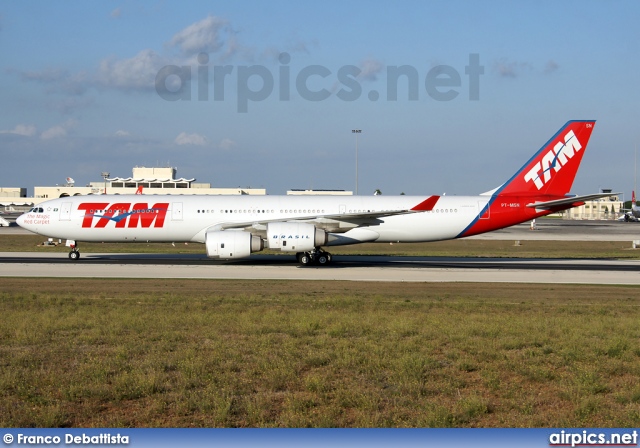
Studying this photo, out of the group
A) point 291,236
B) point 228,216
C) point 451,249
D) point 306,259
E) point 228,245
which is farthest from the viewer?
point 451,249

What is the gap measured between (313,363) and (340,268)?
22282 millimetres

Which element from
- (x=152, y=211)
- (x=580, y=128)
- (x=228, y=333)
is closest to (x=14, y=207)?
A: (x=152, y=211)

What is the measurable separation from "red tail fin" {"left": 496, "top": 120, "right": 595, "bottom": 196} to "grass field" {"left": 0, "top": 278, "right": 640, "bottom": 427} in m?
17.3

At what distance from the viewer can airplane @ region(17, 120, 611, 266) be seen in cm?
3431

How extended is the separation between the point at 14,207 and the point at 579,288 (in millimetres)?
155733

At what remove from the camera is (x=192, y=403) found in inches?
346

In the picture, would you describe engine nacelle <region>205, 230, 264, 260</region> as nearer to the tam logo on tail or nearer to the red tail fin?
the red tail fin

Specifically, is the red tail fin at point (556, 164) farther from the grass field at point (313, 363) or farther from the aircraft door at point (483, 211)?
the grass field at point (313, 363)

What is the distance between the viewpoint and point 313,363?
37.1 feet

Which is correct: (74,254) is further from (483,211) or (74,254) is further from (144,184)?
(144,184)

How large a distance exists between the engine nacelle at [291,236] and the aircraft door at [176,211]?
538 cm

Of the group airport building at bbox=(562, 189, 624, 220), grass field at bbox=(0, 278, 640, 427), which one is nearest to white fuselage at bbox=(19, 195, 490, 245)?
grass field at bbox=(0, 278, 640, 427)

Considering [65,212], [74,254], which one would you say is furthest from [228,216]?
[74,254]

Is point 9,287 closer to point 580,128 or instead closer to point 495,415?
point 495,415
